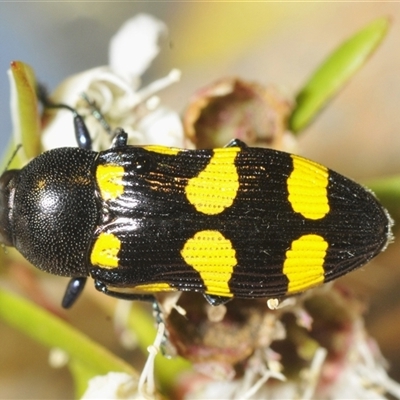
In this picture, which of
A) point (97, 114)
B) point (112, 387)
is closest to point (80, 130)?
point (97, 114)

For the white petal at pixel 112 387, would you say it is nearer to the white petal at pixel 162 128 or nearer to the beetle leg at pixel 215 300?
the beetle leg at pixel 215 300

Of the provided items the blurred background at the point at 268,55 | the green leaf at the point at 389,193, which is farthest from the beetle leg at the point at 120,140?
the blurred background at the point at 268,55

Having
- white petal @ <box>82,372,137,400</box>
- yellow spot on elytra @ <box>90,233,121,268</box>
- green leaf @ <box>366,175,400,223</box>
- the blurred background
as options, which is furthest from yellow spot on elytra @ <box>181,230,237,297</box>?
the blurred background

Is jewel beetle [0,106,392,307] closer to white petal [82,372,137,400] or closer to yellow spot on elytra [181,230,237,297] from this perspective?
yellow spot on elytra [181,230,237,297]

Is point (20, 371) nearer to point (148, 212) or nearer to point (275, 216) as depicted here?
point (148, 212)

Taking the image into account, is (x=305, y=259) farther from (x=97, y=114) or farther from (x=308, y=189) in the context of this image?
(x=97, y=114)
